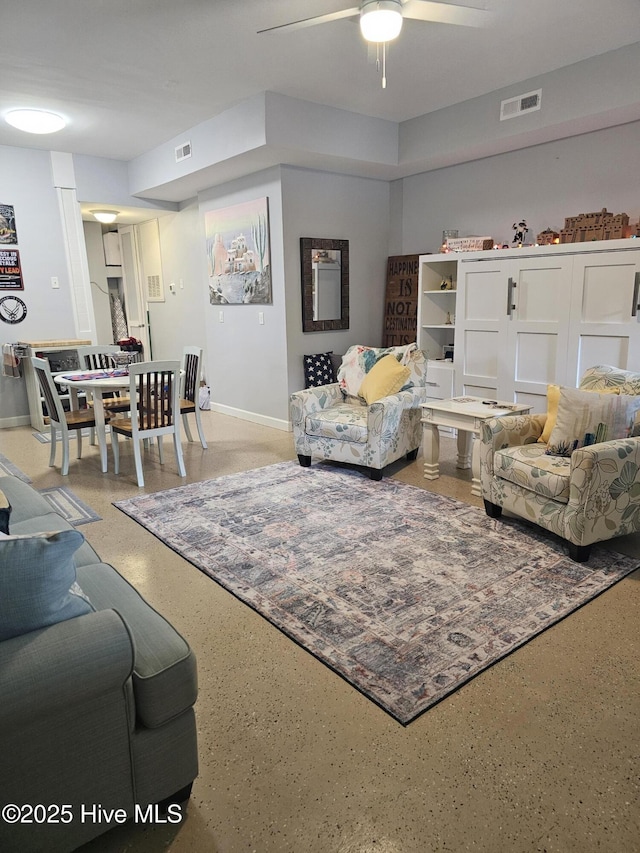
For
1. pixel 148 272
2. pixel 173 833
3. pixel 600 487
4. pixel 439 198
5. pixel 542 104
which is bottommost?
pixel 173 833

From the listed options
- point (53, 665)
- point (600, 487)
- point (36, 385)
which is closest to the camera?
point (53, 665)

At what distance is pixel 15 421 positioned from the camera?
6.03 meters

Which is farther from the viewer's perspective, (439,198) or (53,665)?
(439,198)

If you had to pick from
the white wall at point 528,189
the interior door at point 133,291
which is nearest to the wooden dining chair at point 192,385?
the white wall at point 528,189

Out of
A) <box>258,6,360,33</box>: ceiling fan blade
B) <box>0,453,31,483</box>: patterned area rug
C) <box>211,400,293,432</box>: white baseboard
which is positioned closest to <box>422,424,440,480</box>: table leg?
<box>211,400,293,432</box>: white baseboard

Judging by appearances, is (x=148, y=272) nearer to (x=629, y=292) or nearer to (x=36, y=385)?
(x=36, y=385)

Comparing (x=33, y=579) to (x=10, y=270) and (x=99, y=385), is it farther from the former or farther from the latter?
(x=10, y=270)

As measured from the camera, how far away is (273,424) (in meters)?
5.72

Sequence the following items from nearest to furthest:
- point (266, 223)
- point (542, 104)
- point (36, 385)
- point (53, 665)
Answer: point (53, 665)
point (542, 104)
point (266, 223)
point (36, 385)

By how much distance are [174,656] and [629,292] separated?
3.73 m

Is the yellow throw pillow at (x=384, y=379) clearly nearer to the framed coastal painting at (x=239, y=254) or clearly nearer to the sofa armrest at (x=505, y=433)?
the sofa armrest at (x=505, y=433)

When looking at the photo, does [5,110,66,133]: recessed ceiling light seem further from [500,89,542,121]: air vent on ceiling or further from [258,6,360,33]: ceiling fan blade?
[500,89,542,121]: air vent on ceiling

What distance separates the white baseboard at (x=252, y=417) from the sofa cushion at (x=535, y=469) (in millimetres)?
2700

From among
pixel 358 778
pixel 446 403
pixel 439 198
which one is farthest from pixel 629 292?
pixel 358 778
